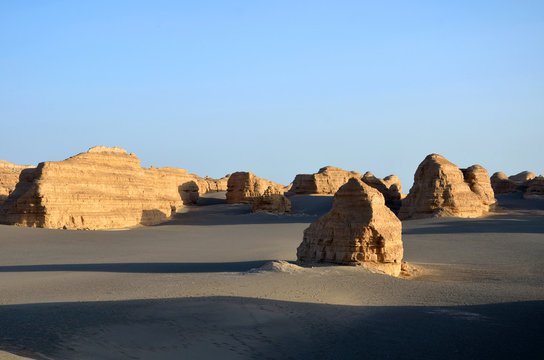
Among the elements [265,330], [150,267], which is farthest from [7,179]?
[265,330]

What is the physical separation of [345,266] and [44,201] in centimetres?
1773

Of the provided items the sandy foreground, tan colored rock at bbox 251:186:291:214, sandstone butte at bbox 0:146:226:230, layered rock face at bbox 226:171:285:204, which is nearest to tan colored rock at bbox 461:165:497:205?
tan colored rock at bbox 251:186:291:214

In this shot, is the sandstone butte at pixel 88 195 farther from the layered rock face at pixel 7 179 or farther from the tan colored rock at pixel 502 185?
the tan colored rock at pixel 502 185

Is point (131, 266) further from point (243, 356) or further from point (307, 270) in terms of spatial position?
point (243, 356)

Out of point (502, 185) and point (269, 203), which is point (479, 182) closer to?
point (269, 203)

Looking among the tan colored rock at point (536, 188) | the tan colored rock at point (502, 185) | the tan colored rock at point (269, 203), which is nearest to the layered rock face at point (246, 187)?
the tan colored rock at point (269, 203)

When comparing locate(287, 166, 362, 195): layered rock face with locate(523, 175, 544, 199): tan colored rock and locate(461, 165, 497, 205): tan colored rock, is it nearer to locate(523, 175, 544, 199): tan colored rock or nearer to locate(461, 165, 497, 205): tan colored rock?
locate(461, 165, 497, 205): tan colored rock

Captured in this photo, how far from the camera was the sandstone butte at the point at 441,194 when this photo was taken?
28500 mm

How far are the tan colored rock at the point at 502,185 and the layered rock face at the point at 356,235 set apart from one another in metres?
43.2

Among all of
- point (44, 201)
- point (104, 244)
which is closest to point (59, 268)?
point (104, 244)

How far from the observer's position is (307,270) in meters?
11.2

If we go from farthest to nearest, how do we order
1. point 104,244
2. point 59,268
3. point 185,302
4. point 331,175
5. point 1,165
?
point 331,175 → point 1,165 → point 104,244 → point 59,268 → point 185,302

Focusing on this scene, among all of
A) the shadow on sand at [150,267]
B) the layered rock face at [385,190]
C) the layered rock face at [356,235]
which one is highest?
the layered rock face at [385,190]

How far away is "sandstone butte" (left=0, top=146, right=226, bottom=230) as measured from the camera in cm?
2392
